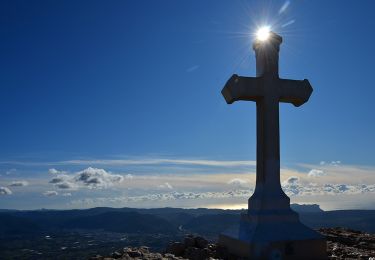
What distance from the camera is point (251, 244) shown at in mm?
6949

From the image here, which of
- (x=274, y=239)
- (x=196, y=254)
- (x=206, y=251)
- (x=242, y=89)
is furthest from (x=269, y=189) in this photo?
(x=242, y=89)

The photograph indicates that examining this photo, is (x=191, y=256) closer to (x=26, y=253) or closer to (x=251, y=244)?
(x=251, y=244)

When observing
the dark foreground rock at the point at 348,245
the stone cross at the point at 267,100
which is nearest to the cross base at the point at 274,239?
the stone cross at the point at 267,100

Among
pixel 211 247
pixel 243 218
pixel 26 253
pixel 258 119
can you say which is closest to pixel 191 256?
pixel 211 247

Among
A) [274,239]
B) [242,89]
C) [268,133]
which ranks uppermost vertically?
[242,89]

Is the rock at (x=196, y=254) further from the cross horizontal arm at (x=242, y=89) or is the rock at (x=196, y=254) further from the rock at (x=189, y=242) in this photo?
the cross horizontal arm at (x=242, y=89)

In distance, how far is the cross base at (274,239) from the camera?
6.98 meters

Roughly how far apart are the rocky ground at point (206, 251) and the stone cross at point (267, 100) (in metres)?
1.25

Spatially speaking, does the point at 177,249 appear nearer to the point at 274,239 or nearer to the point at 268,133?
the point at 274,239

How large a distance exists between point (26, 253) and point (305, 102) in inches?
7097

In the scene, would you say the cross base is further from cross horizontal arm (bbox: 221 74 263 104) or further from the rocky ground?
cross horizontal arm (bbox: 221 74 263 104)

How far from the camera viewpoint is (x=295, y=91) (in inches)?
339

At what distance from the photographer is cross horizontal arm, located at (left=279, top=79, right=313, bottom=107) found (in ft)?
27.9

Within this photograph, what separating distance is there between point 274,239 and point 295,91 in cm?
334
